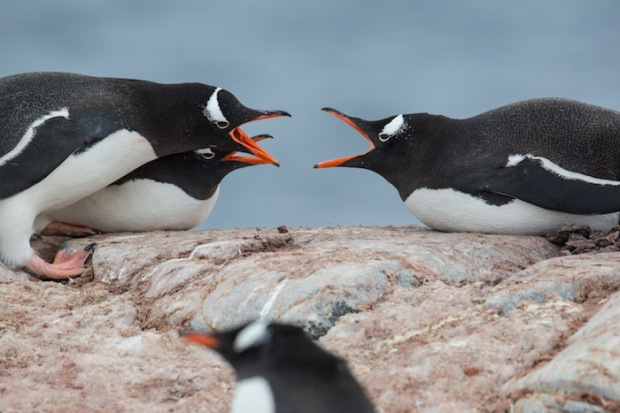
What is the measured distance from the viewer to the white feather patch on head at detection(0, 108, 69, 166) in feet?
21.4

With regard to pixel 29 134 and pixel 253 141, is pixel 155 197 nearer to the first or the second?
pixel 253 141

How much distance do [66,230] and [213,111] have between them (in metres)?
1.80

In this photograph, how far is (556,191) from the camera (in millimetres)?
6676

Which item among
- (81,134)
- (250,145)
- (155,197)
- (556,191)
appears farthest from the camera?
(250,145)

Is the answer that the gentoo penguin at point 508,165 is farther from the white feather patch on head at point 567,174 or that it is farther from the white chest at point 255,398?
the white chest at point 255,398

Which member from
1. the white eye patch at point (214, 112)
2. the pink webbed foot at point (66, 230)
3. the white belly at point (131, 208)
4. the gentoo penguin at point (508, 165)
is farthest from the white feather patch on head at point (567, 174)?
the pink webbed foot at point (66, 230)

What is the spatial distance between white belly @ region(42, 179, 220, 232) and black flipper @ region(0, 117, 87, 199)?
0.94 m

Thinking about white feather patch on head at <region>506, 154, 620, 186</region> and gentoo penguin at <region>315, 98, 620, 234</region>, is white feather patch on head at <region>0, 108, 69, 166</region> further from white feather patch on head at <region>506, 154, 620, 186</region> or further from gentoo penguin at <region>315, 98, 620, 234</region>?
white feather patch on head at <region>506, 154, 620, 186</region>

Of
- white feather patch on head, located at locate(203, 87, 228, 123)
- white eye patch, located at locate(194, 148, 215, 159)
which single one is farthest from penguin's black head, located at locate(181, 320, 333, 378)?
white eye patch, located at locate(194, 148, 215, 159)

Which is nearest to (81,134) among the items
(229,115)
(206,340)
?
(229,115)

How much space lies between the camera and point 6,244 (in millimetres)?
6672

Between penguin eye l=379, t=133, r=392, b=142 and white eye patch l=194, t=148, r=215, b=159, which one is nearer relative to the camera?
penguin eye l=379, t=133, r=392, b=142

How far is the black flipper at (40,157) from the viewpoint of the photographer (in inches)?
255

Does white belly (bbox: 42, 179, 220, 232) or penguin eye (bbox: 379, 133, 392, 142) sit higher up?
penguin eye (bbox: 379, 133, 392, 142)
